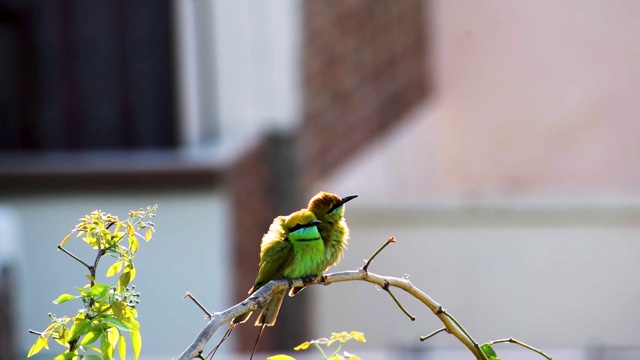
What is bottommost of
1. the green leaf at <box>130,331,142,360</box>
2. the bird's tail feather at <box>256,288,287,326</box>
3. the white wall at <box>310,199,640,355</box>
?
the white wall at <box>310,199,640,355</box>

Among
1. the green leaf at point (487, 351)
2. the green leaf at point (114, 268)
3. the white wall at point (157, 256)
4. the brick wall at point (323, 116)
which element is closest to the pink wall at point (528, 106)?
the brick wall at point (323, 116)

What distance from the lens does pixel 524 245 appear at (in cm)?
805

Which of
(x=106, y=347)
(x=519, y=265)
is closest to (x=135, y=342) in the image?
(x=106, y=347)

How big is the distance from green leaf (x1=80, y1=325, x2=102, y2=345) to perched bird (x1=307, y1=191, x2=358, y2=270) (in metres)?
0.76

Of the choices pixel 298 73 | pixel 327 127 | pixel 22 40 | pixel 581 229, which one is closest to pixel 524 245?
pixel 581 229

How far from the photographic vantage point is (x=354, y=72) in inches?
326

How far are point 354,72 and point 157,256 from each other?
2569 millimetres

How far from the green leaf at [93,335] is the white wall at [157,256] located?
477 centimetres

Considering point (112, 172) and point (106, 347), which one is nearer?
point (106, 347)

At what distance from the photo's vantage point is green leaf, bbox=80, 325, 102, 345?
4.43ft

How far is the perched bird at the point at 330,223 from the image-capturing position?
210 cm

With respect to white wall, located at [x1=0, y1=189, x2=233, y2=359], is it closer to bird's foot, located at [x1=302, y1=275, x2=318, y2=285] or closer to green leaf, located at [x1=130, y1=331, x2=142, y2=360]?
bird's foot, located at [x1=302, y1=275, x2=318, y2=285]

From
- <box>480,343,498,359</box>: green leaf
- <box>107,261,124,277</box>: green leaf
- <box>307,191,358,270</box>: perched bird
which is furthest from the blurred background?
<box>107,261,124,277</box>: green leaf

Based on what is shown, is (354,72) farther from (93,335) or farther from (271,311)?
(93,335)
